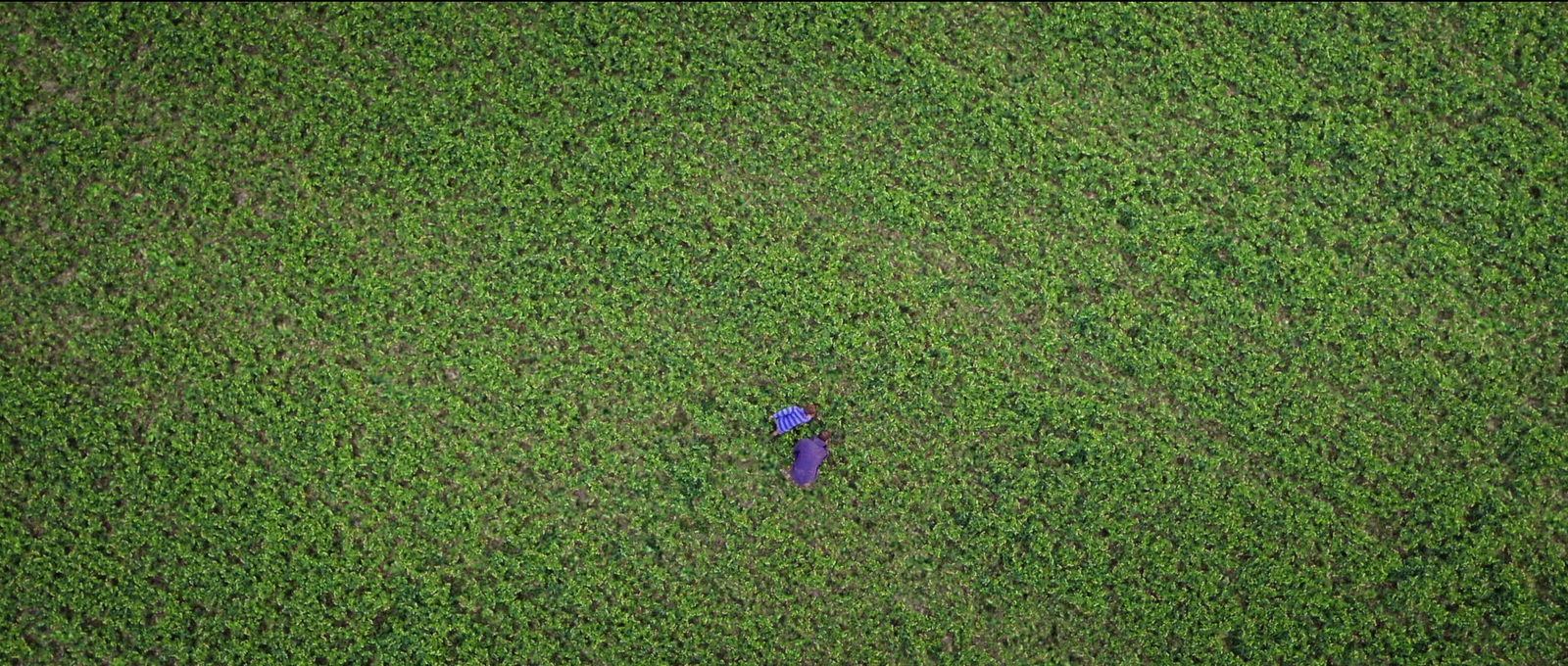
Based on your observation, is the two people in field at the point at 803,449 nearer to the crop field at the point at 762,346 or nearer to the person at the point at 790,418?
the person at the point at 790,418

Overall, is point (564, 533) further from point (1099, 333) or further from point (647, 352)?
point (1099, 333)

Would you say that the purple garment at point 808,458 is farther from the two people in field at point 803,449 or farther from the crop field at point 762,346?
the crop field at point 762,346

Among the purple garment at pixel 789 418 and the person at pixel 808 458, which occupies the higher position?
the purple garment at pixel 789 418

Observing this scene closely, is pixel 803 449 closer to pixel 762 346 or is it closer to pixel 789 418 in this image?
pixel 789 418

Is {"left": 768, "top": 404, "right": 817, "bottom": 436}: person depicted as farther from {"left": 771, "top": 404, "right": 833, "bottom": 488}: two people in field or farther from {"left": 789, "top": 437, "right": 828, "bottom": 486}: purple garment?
{"left": 789, "top": 437, "right": 828, "bottom": 486}: purple garment

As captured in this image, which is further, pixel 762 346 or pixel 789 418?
pixel 762 346

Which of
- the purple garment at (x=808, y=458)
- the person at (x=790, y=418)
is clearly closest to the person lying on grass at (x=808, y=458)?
the purple garment at (x=808, y=458)

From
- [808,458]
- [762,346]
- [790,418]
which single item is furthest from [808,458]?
[762,346]
